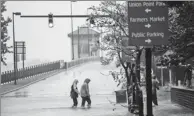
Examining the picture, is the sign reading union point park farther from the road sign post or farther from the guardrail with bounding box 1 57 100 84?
the guardrail with bounding box 1 57 100 84

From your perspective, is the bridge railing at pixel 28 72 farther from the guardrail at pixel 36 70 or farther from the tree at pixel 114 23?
the tree at pixel 114 23

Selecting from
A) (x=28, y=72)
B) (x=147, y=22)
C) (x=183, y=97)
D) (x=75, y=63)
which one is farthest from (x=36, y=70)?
(x=147, y=22)

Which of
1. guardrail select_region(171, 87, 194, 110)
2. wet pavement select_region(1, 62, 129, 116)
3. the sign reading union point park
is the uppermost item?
the sign reading union point park

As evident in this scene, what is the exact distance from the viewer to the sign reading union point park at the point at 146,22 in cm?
928

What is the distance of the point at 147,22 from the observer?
9305mm

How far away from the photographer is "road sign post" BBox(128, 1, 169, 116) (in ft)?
30.5

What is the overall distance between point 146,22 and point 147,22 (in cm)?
2

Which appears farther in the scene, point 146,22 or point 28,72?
point 28,72

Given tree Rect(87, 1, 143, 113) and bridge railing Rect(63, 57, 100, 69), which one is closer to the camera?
tree Rect(87, 1, 143, 113)

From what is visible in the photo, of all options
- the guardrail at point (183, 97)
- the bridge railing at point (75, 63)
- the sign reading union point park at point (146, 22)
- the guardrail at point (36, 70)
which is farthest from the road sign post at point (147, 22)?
the bridge railing at point (75, 63)

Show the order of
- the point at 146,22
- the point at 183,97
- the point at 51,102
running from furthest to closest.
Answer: the point at 51,102
the point at 183,97
the point at 146,22

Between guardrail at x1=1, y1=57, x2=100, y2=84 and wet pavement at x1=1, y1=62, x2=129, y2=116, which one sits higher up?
guardrail at x1=1, y1=57, x2=100, y2=84

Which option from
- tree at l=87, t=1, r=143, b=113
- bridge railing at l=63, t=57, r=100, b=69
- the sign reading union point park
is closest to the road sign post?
the sign reading union point park

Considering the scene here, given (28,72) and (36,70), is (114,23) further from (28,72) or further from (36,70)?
(36,70)
